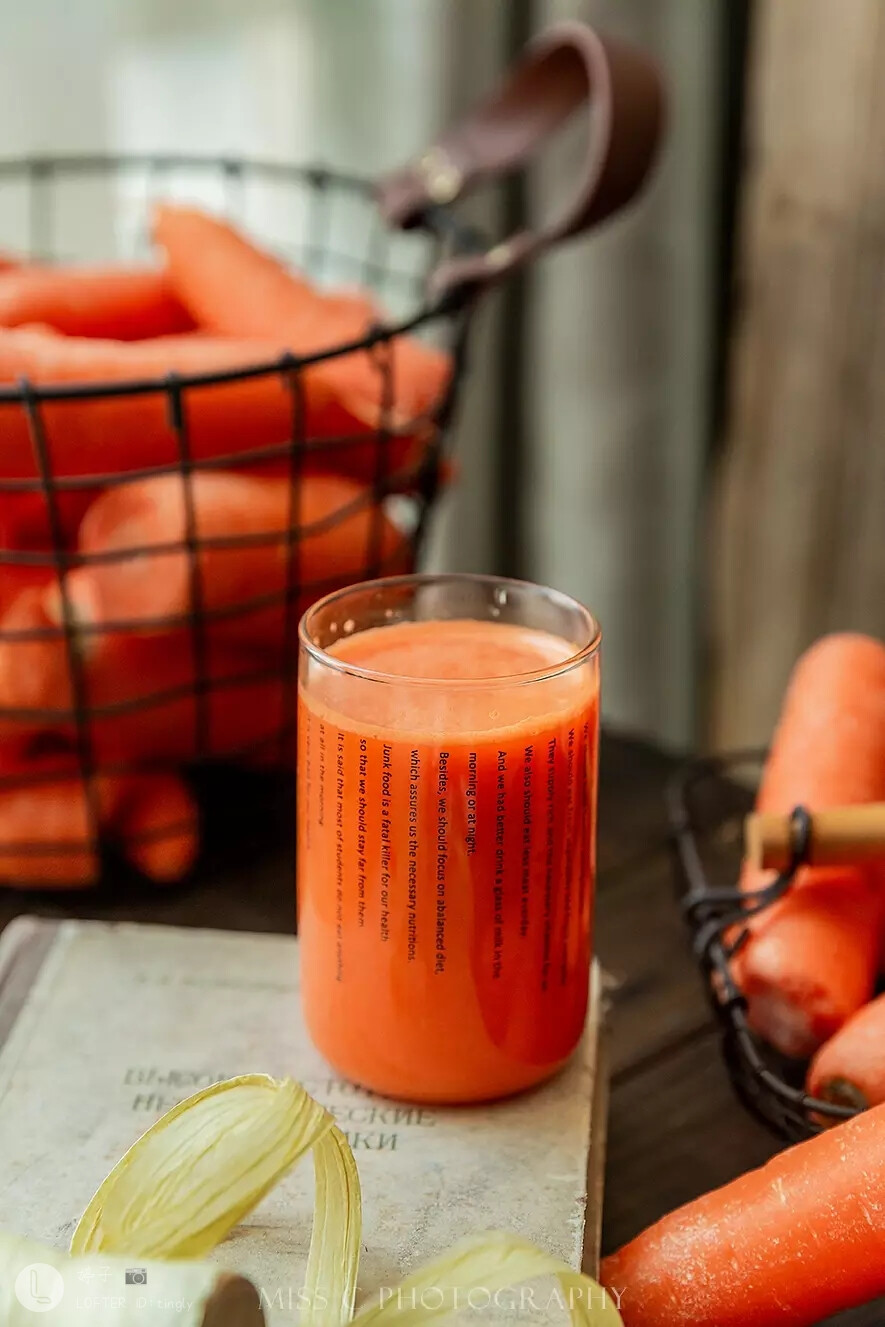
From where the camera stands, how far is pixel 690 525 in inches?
45.8

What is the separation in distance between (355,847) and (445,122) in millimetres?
755

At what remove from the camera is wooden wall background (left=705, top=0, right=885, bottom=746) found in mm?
1009

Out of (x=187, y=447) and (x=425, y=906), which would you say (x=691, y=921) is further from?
(x=187, y=447)

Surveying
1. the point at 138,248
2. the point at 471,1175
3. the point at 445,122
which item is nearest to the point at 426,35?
the point at 445,122

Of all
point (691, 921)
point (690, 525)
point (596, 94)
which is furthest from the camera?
point (690, 525)

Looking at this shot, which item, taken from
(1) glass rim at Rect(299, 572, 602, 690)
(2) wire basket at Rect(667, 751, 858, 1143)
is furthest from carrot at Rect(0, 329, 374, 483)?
(2) wire basket at Rect(667, 751, 858, 1143)

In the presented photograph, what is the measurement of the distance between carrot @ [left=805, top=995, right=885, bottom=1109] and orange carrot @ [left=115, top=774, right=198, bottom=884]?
0.29m

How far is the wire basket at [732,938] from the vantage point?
455 mm

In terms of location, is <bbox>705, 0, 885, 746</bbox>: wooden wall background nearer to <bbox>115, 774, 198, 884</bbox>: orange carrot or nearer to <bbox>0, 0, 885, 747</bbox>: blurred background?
<bbox>0, 0, 885, 747</bbox>: blurred background

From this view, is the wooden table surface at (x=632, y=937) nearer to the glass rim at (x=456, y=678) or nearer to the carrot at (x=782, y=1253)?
the carrot at (x=782, y=1253)

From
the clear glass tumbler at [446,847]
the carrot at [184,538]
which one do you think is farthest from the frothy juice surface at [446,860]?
the carrot at [184,538]

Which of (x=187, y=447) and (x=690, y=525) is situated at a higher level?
(x=187, y=447)

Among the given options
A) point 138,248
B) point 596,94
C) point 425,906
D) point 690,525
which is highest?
point 596,94

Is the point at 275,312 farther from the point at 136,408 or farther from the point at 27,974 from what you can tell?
the point at 27,974
